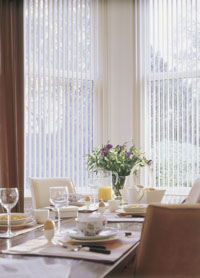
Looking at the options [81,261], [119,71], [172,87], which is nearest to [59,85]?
[119,71]

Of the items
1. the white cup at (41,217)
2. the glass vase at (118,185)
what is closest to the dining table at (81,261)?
the white cup at (41,217)

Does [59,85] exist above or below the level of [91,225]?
above

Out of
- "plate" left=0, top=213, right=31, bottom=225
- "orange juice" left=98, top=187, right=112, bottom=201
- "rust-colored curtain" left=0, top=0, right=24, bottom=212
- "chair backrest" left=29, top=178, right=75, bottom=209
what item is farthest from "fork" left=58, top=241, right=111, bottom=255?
"rust-colored curtain" left=0, top=0, right=24, bottom=212

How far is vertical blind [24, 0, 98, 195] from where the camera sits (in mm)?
4336

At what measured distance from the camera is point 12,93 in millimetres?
4242

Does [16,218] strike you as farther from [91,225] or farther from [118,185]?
[118,185]

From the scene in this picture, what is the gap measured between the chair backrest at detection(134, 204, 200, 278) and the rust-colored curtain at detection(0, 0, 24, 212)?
3183 millimetres

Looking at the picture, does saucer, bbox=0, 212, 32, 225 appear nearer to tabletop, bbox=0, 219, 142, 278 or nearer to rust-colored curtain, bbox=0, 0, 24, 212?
tabletop, bbox=0, 219, 142, 278

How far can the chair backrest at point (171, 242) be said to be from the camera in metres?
1.13

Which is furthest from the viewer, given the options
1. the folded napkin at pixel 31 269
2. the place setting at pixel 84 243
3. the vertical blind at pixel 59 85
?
the vertical blind at pixel 59 85

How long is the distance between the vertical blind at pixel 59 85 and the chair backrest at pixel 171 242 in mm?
3248

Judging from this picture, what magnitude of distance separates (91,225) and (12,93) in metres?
3.08

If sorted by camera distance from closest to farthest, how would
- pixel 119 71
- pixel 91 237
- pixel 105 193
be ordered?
pixel 91 237
pixel 105 193
pixel 119 71

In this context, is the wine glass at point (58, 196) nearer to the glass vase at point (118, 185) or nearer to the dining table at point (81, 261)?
the dining table at point (81, 261)
